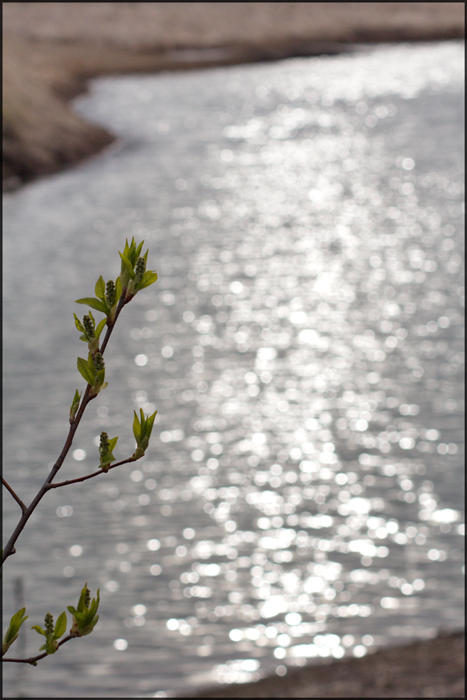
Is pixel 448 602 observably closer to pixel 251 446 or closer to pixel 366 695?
pixel 366 695

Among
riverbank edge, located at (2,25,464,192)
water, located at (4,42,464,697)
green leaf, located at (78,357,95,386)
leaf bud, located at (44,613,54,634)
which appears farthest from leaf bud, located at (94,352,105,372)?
riverbank edge, located at (2,25,464,192)

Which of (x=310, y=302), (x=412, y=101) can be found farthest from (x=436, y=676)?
(x=412, y=101)

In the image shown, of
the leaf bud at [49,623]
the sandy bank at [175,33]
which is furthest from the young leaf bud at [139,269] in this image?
the sandy bank at [175,33]

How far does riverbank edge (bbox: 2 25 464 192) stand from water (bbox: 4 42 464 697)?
3.90m

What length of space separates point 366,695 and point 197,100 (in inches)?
1812

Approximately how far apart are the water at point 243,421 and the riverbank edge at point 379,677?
237mm

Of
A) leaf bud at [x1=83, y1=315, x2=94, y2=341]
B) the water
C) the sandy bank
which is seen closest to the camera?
leaf bud at [x1=83, y1=315, x2=94, y2=341]

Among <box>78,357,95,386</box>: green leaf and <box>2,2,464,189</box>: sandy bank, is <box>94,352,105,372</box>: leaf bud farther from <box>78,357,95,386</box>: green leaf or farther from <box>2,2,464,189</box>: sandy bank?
<box>2,2,464,189</box>: sandy bank

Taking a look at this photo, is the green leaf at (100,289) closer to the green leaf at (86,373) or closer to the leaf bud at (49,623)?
the green leaf at (86,373)

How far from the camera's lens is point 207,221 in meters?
29.3

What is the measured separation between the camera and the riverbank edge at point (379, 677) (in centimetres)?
958

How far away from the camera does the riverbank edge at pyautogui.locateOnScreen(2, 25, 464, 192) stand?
38.0m

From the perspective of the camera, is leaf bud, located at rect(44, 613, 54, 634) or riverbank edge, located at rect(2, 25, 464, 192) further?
riverbank edge, located at rect(2, 25, 464, 192)

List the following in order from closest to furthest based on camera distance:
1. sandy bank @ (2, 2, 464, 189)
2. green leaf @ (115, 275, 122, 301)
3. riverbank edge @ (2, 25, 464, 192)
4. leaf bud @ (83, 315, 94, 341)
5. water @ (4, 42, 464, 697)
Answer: leaf bud @ (83, 315, 94, 341)
green leaf @ (115, 275, 122, 301)
water @ (4, 42, 464, 697)
riverbank edge @ (2, 25, 464, 192)
sandy bank @ (2, 2, 464, 189)
